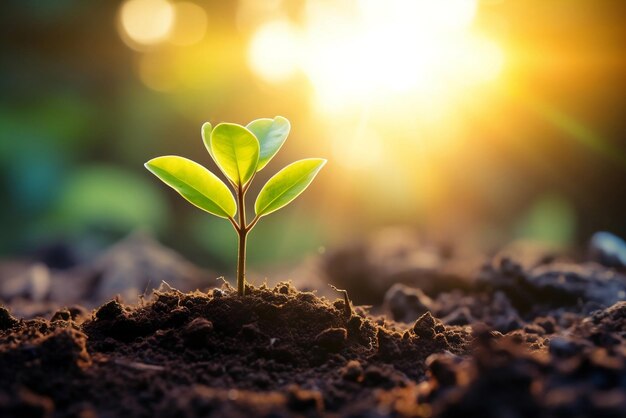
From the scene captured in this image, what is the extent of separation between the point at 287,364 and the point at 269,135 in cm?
74

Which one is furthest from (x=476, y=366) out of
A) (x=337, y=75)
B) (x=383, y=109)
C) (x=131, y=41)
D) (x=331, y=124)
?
(x=131, y=41)

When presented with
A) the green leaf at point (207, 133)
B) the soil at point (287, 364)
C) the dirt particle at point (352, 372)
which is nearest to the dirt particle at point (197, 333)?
the soil at point (287, 364)

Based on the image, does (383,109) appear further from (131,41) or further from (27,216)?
(27,216)

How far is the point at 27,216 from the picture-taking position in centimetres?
808

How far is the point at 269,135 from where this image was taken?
6.28 ft

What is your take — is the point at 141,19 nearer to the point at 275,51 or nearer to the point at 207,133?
the point at 275,51

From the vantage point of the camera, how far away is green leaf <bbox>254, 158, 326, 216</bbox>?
187 centimetres

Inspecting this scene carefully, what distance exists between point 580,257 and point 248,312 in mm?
3223

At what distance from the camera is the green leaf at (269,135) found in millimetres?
1847

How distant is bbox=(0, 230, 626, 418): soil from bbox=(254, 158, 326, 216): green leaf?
1.04 ft

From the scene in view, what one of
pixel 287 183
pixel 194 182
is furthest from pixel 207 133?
pixel 287 183

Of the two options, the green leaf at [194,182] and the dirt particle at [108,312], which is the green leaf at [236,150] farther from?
the dirt particle at [108,312]

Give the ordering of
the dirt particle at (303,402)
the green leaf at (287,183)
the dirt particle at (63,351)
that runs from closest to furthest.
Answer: the dirt particle at (303,402)
the dirt particle at (63,351)
the green leaf at (287,183)

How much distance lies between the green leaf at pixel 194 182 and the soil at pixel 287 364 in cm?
32
